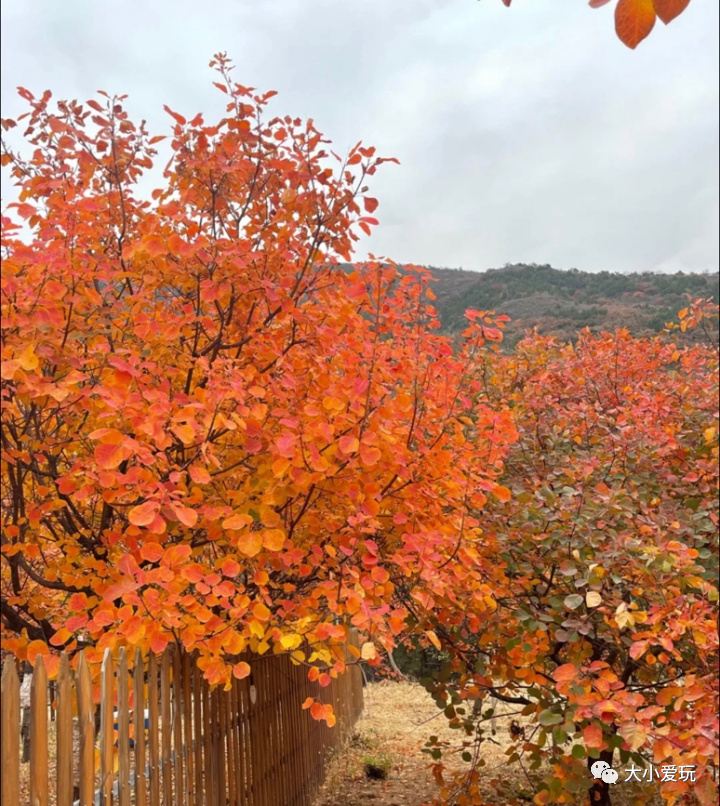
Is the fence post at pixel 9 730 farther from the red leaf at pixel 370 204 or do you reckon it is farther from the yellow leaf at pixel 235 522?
the red leaf at pixel 370 204

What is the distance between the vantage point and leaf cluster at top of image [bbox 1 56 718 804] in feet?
7.41

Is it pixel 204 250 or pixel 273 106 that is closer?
pixel 204 250

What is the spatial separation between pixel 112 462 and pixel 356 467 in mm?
1012

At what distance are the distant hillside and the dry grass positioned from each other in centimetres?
888

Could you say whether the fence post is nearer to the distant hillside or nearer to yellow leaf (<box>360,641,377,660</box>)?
yellow leaf (<box>360,641,377,660</box>)

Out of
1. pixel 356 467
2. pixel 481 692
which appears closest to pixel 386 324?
pixel 356 467

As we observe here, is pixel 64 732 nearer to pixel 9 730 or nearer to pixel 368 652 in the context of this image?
pixel 9 730

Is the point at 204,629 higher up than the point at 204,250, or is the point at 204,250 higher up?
the point at 204,250

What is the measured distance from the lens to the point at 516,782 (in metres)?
6.11

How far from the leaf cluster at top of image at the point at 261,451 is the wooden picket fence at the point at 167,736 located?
0.64 ft

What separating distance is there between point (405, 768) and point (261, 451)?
5987 mm

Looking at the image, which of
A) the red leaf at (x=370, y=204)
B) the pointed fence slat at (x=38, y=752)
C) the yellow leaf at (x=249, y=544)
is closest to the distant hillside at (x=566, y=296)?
the red leaf at (x=370, y=204)

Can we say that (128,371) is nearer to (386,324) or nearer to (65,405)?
(65,405)

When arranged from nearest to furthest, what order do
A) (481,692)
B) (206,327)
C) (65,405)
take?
(65,405), (206,327), (481,692)
